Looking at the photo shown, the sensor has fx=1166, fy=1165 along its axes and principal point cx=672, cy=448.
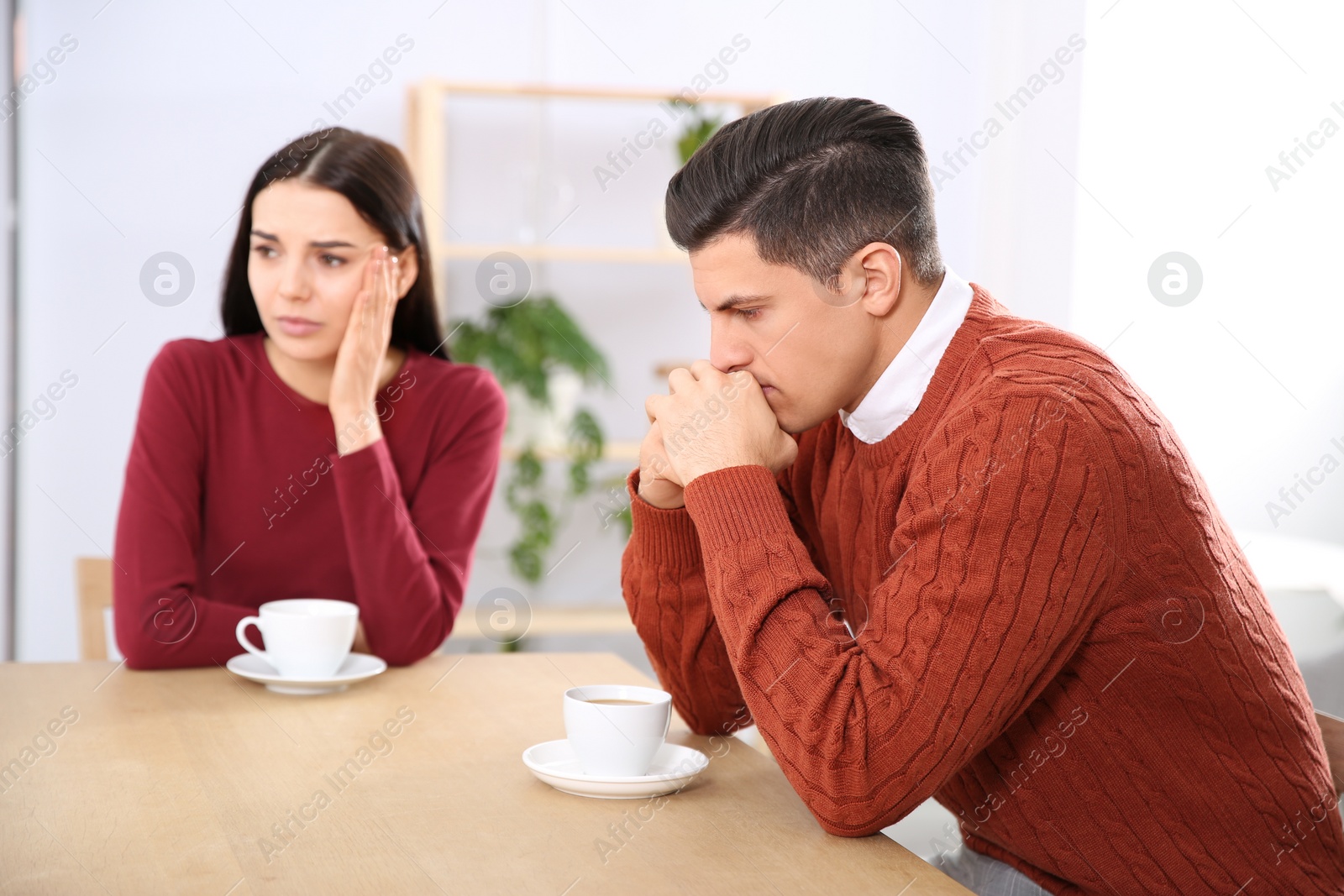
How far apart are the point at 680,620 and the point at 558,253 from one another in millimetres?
1989

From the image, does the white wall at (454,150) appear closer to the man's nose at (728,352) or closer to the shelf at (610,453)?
the shelf at (610,453)

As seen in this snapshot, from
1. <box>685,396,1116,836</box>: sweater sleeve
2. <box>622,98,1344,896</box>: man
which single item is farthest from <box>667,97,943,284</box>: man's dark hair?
<box>685,396,1116,836</box>: sweater sleeve

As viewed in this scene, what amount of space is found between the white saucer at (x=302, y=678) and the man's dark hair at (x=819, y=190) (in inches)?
25.0

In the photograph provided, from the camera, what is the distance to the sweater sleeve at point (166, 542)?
1461 mm

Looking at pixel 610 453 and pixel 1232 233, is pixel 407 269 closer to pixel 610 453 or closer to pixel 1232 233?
pixel 610 453

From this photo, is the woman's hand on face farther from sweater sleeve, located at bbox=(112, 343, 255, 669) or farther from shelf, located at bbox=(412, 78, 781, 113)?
shelf, located at bbox=(412, 78, 781, 113)

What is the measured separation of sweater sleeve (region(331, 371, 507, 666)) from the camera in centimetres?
156

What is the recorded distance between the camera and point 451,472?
1792 mm

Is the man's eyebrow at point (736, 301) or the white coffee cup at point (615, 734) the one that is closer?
the white coffee cup at point (615, 734)

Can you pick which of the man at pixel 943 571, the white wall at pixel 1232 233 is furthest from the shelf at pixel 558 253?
the man at pixel 943 571

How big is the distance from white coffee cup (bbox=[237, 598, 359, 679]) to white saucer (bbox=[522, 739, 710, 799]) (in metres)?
0.35

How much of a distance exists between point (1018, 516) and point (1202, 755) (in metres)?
0.31

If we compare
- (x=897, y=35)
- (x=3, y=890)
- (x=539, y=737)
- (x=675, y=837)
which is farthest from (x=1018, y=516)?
(x=897, y=35)

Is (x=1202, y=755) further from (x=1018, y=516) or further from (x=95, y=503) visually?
(x=95, y=503)
